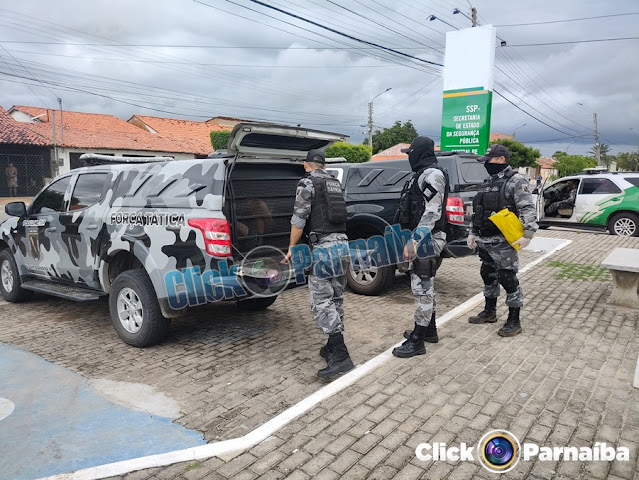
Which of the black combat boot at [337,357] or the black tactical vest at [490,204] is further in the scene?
→ the black tactical vest at [490,204]

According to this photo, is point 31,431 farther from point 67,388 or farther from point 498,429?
point 498,429

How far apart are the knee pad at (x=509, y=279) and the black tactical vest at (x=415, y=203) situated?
97 cm

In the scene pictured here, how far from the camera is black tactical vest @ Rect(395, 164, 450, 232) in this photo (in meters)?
4.09

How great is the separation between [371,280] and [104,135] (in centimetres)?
3009

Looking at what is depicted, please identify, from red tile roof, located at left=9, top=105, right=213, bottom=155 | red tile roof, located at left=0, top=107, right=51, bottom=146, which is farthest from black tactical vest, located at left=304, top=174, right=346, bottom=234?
red tile roof, located at left=9, top=105, right=213, bottom=155

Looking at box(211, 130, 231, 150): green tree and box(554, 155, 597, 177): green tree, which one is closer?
box(211, 130, 231, 150): green tree

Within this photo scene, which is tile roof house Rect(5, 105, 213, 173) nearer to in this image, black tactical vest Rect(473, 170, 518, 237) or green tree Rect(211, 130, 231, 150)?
green tree Rect(211, 130, 231, 150)

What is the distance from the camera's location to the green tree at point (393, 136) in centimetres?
5719

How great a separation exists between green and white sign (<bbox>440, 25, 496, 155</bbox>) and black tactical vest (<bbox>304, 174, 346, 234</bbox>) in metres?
10.6

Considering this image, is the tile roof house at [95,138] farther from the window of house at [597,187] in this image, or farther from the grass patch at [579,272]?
the grass patch at [579,272]

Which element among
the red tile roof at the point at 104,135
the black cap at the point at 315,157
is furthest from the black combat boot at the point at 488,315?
the red tile roof at the point at 104,135

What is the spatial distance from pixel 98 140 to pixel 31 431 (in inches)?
1161

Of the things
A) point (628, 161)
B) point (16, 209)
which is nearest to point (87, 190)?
point (16, 209)

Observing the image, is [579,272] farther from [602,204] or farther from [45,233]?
[45,233]
